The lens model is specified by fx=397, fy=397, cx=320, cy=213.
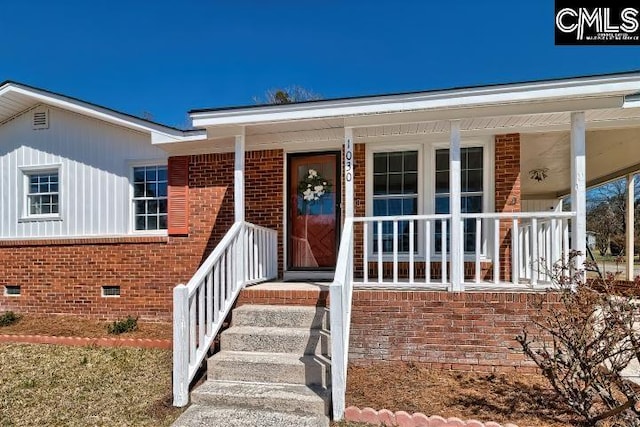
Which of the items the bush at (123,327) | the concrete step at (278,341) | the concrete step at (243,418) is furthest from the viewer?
the bush at (123,327)

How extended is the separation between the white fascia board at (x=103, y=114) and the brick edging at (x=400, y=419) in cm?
480

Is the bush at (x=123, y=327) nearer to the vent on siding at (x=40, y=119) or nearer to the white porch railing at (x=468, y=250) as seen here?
the white porch railing at (x=468, y=250)

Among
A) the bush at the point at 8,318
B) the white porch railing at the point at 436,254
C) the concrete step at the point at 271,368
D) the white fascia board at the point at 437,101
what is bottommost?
the bush at the point at 8,318

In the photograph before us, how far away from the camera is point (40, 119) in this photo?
25.7ft

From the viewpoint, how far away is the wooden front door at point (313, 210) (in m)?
6.68

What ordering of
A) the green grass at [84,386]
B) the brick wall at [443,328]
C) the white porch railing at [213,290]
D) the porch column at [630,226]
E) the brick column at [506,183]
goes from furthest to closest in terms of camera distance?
the porch column at [630,226] < the brick column at [506,183] < the brick wall at [443,328] < the white porch railing at [213,290] < the green grass at [84,386]

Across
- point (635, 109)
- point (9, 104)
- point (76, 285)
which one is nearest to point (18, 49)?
point (9, 104)

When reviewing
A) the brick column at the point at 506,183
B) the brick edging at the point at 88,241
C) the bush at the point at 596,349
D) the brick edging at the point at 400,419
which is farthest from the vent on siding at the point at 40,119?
the bush at the point at 596,349

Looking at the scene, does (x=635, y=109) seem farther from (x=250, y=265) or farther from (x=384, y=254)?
(x=250, y=265)

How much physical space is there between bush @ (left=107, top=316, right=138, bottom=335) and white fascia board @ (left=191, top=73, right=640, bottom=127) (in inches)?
138

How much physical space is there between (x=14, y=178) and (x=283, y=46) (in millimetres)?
8970

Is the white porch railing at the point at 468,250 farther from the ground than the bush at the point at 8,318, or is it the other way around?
the white porch railing at the point at 468,250

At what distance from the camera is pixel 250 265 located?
5586 millimetres

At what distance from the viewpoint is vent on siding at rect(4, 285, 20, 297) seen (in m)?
7.70
